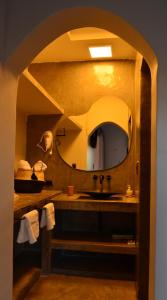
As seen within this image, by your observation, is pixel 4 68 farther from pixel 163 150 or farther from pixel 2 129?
pixel 163 150

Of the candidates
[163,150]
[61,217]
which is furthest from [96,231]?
[163,150]

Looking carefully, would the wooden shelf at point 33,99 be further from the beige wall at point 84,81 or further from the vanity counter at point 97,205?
the vanity counter at point 97,205

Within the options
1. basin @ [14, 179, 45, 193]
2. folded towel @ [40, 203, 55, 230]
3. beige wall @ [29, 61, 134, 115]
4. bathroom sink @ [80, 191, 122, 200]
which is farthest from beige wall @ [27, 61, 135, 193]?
folded towel @ [40, 203, 55, 230]

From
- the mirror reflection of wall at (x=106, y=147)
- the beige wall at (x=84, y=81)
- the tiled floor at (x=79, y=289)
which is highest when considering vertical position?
the beige wall at (x=84, y=81)

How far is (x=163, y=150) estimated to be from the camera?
1318mm

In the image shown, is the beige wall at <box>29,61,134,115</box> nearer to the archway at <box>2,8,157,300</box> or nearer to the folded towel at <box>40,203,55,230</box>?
the folded towel at <box>40,203,55,230</box>

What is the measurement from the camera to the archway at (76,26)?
1413 millimetres

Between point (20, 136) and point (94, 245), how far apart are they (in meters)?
1.63

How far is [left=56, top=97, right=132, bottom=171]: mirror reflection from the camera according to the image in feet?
11.2

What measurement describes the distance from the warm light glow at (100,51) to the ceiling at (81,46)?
0.05m

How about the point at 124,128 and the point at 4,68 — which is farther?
the point at 124,128

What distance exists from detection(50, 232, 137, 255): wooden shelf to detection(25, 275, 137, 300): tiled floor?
0.32 metres

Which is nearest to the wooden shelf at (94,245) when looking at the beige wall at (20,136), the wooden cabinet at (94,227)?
the wooden cabinet at (94,227)

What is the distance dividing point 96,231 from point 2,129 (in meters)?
2.31
